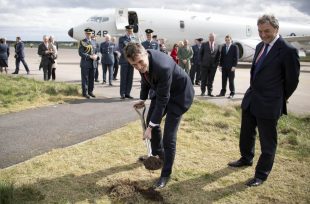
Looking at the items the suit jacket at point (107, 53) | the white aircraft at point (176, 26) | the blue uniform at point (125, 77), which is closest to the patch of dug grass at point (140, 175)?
the blue uniform at point (125, 77)

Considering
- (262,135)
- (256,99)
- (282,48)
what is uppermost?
(282,48)

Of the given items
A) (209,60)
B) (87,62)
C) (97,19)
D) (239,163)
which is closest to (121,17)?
(97,19)

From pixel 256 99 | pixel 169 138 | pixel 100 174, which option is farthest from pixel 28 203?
pixel 256 99

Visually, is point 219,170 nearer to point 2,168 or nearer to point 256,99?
point 256,99

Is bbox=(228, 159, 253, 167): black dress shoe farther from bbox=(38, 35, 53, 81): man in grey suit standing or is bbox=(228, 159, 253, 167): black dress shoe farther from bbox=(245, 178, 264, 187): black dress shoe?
bbox=(38, 35, 53, 81): man in grey suit standing

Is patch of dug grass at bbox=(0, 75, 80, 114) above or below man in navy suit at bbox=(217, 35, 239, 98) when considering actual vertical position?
below

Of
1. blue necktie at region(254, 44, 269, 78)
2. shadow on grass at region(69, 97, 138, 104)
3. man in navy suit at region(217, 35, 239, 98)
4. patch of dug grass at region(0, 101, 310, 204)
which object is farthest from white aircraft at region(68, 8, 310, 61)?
blue necktie at region(254, 44, 269, 78)

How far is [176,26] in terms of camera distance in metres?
23.7

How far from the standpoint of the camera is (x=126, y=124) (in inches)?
293

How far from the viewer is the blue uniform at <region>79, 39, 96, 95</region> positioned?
1034 cm

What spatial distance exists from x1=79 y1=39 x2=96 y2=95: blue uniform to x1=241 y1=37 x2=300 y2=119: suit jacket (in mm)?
6466

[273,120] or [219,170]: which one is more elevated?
[273,120]

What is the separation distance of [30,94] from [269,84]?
7.11 m

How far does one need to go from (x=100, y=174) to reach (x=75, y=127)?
239cm
